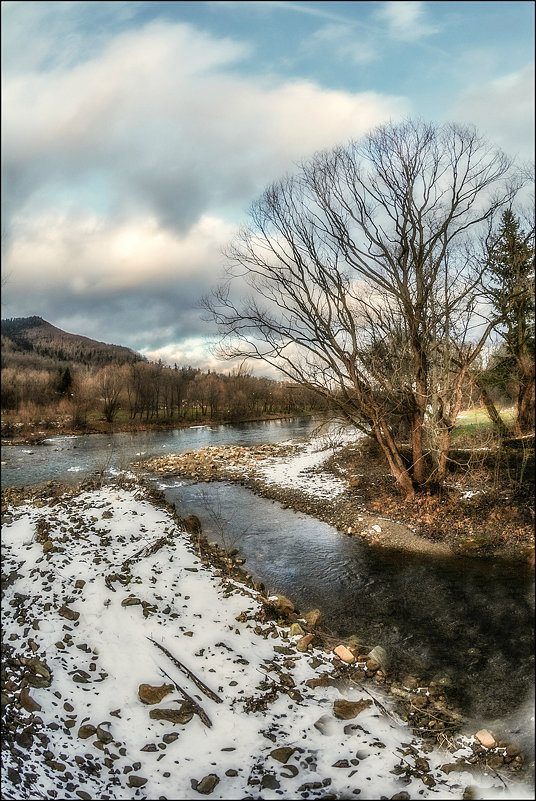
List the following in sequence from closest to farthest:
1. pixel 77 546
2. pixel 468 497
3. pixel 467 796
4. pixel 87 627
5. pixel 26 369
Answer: pixel 467 796 < pixel 26 369 < pixel 468 497 < pixel 87 627 < pixel 77 546

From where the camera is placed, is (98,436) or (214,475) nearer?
(98,436)

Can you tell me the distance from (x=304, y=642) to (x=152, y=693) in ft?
5.36

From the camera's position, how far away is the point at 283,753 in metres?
2.80

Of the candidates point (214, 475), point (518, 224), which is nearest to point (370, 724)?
point (518, 224)

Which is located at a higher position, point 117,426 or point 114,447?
point 117,426

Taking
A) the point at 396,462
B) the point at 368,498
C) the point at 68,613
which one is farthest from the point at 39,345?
the point at 368,498

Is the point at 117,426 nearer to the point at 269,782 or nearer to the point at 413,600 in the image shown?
the point at 413,600

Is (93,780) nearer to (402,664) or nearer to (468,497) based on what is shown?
(402,664)

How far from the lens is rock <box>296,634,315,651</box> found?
4359mm

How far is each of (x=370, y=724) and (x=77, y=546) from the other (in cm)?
456

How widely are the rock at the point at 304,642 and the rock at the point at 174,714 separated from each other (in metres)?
1.44

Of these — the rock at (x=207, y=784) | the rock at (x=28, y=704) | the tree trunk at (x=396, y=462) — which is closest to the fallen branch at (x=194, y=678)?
the rock at (x=207, y=784)

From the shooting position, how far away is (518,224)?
334 centimetres

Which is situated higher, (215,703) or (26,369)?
(26,369)
